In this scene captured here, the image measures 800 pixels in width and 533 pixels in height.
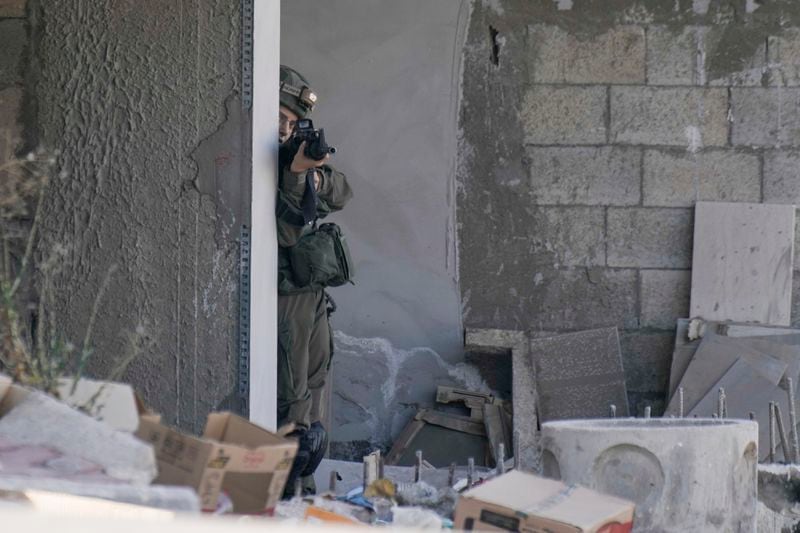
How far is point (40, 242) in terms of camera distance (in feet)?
14.4

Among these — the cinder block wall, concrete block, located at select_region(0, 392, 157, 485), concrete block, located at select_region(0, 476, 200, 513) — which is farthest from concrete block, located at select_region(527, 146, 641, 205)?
concrete block, located at select_region(0, 476, 200, 513)

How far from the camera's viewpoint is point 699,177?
646cm

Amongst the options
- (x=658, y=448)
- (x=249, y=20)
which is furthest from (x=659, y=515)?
(x=249, y=20)

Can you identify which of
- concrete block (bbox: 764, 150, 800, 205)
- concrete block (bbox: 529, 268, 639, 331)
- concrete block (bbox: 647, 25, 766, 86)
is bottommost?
concrete block (bbox: 529, 268, 639, 331)

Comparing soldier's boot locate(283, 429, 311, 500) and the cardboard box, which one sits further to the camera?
soldier's boot locate(283, 429, 311, 500)

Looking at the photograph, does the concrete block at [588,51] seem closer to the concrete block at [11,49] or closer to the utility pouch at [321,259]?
the utility pouch at [321,259]

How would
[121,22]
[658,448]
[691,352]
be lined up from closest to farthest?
→ [658,448]
[121,22]
[691,352]

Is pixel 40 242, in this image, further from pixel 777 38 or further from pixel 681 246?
pixel 777 38

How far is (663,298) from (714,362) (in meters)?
0.44

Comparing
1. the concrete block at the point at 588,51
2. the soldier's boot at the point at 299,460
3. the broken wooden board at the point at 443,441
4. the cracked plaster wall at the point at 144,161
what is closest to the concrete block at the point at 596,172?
the concrete block at the point at 588,51

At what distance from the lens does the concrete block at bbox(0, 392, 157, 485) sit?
256 cm

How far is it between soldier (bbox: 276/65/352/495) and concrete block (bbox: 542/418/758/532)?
1.61 meters

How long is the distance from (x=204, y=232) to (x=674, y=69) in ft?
10.0

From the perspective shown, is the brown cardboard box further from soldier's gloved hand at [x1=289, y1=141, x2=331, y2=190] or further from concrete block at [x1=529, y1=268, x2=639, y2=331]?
concrete block at [x1=529, y1=268, x2=639, y2=331]
